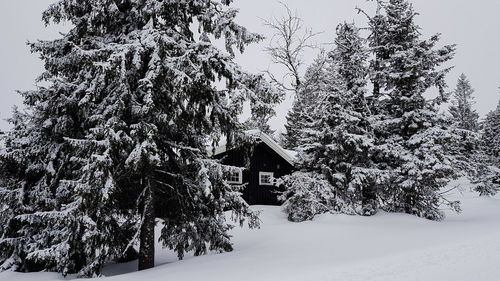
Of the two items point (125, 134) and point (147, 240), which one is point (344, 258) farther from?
point (125, 134)

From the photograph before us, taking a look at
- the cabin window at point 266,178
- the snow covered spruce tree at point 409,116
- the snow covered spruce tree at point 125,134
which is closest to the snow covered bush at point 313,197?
the snow covered spruce tree at point 409,116

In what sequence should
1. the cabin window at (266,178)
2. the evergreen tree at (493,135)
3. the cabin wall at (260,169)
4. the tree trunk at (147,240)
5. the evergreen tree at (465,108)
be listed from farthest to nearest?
the evergreen tree at (465,108), the evergreen tree at (493,135), the cabin window at (266,178), the cabin wall at (260,169), the tree trunk at (147,240)

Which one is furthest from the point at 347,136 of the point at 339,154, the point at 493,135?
the point at 493,135

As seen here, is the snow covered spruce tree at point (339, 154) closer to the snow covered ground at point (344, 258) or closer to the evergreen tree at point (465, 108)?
the snow covered ground at point (344, 258)

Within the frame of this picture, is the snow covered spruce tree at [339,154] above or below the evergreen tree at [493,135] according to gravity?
below

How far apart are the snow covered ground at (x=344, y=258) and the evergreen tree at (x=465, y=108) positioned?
42.0 metres

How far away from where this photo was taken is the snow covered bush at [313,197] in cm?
1738

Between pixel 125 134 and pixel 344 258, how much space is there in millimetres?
6400

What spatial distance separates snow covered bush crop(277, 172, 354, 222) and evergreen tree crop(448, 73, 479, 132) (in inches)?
1568

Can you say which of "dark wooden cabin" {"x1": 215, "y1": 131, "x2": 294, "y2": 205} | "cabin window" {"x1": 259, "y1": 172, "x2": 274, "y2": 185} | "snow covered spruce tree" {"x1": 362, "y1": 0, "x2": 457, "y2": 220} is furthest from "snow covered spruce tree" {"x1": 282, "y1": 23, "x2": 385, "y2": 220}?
"cabin window" {"x1": 259, "y1": 172, "x2": 274, "y2": 185}

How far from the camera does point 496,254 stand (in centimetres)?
924

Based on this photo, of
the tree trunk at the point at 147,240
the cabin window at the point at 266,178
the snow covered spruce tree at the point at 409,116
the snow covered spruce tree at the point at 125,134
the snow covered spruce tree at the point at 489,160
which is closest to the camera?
the snow covered spruce tree at the point at 125,134

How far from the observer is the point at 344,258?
9023 mm

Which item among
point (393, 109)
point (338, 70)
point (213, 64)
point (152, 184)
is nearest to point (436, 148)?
point (393, 109)
